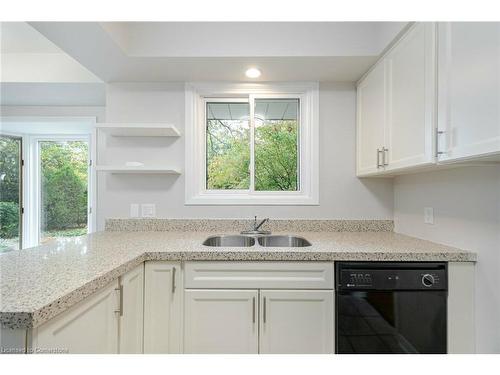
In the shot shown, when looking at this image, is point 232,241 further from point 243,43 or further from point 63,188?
point 63,188

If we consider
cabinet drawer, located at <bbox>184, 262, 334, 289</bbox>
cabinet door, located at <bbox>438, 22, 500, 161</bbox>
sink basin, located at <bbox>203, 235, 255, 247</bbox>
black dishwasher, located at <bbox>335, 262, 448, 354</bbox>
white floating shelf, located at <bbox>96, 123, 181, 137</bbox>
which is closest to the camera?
cabinet door, located at <bbox>438, 22, 500, 161</bbox>

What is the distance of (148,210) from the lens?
226 centimetres

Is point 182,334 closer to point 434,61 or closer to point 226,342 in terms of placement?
point 226,342

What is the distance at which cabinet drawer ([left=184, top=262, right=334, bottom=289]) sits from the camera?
1523 mm

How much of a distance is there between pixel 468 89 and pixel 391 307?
1112 millimetres

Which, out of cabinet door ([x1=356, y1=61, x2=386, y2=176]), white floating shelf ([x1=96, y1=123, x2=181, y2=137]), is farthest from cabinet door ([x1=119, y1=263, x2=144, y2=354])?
cabinet door ([x1=356, y1=61, x2=386, y2=176])

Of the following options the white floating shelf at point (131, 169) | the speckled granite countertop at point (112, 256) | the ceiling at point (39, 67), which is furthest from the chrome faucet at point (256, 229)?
the ceiling at point (39, 67)

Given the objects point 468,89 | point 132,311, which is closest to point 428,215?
point 468,89

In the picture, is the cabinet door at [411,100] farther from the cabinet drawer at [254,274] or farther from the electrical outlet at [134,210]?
the electrical outlet at [134,210]

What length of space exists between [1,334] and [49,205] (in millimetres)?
3252

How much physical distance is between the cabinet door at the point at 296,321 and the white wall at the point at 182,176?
2.77 feet

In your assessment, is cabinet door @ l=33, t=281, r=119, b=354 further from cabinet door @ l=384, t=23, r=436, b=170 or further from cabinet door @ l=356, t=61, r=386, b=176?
cabinet door @ l=356, t=61, r=386, b=176

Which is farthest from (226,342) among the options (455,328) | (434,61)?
(434,61)

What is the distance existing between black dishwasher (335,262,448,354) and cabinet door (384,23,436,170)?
61 cm
